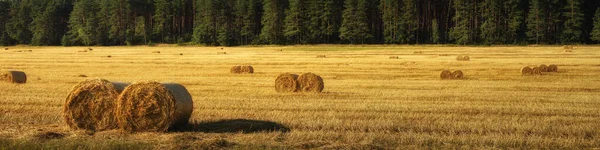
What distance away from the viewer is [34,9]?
9531 cm

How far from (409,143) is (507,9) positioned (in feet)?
230

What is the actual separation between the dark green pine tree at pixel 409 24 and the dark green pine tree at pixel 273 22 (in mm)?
14544

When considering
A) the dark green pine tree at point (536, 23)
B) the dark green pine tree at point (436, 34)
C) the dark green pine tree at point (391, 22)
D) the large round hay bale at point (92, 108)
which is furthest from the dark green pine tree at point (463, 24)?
the large round hay bale at point (92, 108)

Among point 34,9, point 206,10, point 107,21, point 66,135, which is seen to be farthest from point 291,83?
point 34,9

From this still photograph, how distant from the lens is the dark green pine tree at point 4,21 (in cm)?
9039

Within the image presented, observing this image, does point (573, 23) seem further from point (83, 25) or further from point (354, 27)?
point (83, 25)

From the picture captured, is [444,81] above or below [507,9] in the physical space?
below

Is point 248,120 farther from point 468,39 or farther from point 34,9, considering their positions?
point 34,9

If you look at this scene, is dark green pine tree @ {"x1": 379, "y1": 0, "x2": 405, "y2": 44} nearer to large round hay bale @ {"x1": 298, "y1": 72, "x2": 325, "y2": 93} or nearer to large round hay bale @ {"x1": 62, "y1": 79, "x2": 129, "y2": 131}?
large round hay bale @ {"x1": 298, "y1": 72, "x2": 325, "y2": 93}

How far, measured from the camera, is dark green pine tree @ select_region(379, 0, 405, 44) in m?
79.0

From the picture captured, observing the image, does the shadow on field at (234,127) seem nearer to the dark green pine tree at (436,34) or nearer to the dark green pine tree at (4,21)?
the dark green pine tree at (436,34)

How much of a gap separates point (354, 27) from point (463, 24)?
12338mm

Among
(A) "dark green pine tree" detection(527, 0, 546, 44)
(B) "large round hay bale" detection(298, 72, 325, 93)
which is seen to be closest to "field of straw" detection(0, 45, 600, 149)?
(B) "large round hay bale" detection(298, 72, 325, 93)

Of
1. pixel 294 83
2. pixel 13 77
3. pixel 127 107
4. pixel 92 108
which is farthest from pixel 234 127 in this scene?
pixel 13 77
